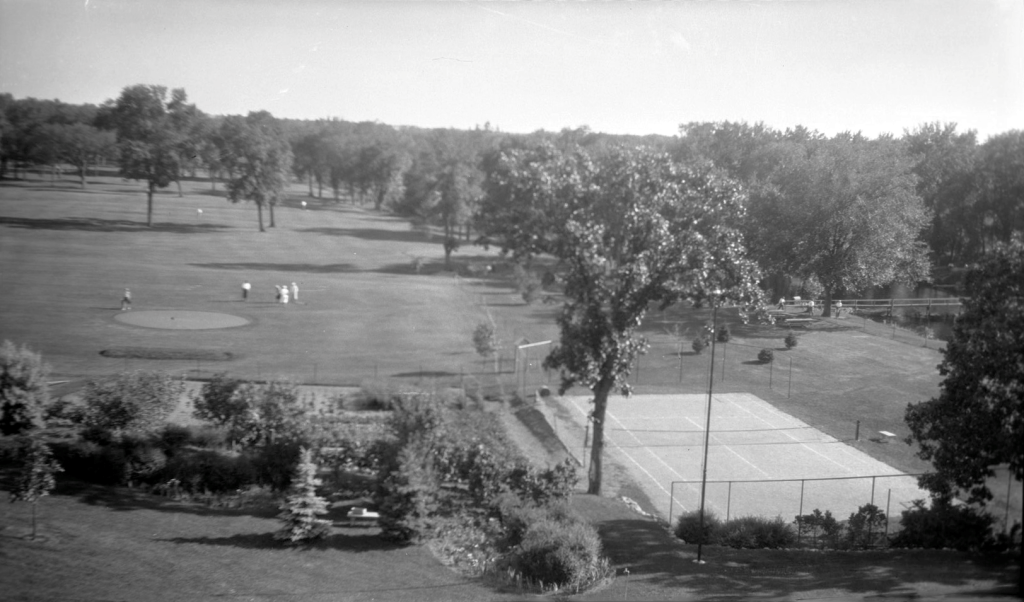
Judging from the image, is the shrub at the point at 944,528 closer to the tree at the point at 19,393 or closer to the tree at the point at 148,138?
the tree at the point at 19,393

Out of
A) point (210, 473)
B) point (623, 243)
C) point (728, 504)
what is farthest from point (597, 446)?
point (210, 473)

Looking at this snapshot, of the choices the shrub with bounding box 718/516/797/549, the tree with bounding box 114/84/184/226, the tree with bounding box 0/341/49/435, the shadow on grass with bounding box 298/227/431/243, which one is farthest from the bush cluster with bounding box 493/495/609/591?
the tree with bounding box 114/84/184/226

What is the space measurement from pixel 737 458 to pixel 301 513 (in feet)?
23.5

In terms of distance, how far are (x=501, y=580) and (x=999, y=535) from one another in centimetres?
525

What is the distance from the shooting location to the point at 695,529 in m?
9.22

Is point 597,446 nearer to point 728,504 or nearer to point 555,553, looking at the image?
point 728,504

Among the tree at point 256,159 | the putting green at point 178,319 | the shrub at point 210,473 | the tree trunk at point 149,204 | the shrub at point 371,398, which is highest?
the tree at point 256,159

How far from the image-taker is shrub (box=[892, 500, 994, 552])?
27.2ft

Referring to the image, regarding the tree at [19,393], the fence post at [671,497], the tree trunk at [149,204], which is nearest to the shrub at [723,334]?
the fence post at [671,497]

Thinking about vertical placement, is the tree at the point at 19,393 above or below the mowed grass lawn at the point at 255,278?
below

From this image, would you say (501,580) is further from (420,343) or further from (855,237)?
(855,237)

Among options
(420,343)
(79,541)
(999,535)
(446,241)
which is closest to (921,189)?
(999,535)

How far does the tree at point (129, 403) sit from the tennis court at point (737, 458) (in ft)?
19.1

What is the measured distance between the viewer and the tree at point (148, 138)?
35.2 ft
